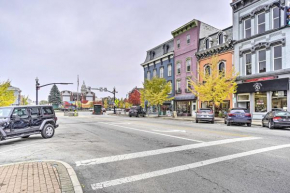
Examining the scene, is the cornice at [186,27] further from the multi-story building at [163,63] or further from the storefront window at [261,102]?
the storefront window at [261,102]

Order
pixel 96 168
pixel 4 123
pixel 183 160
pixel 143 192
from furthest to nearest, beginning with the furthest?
pixel 4 123 → pixel 183 160 → pixel 96 168 → pixel 143 192

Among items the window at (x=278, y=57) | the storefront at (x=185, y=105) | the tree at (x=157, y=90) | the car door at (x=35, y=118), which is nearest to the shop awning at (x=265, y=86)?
the window at (x=278, y=57)

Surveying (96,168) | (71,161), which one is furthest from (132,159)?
(71,161)

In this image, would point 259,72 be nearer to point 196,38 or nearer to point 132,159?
point 196,38

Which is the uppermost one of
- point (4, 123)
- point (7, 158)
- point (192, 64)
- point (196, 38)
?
point (196, 38)

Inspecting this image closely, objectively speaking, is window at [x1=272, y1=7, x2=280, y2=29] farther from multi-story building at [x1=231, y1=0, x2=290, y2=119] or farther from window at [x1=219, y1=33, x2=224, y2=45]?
window at [x1=219, y1=33, x2=224, y2=45]

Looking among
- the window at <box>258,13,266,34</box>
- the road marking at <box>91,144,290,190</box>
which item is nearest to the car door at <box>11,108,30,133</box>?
the road marking at <box>91,144,290,190</box>

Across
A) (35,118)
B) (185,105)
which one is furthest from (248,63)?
(35,118)

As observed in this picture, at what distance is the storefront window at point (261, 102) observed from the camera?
21.5 metres

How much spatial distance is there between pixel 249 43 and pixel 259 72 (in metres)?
3.70

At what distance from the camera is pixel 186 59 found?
32.9 m

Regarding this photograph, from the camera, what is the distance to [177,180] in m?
4.47

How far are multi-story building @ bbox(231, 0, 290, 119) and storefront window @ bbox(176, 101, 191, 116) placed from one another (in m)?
9.29

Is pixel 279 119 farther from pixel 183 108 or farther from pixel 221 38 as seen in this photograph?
pixel 183 108
